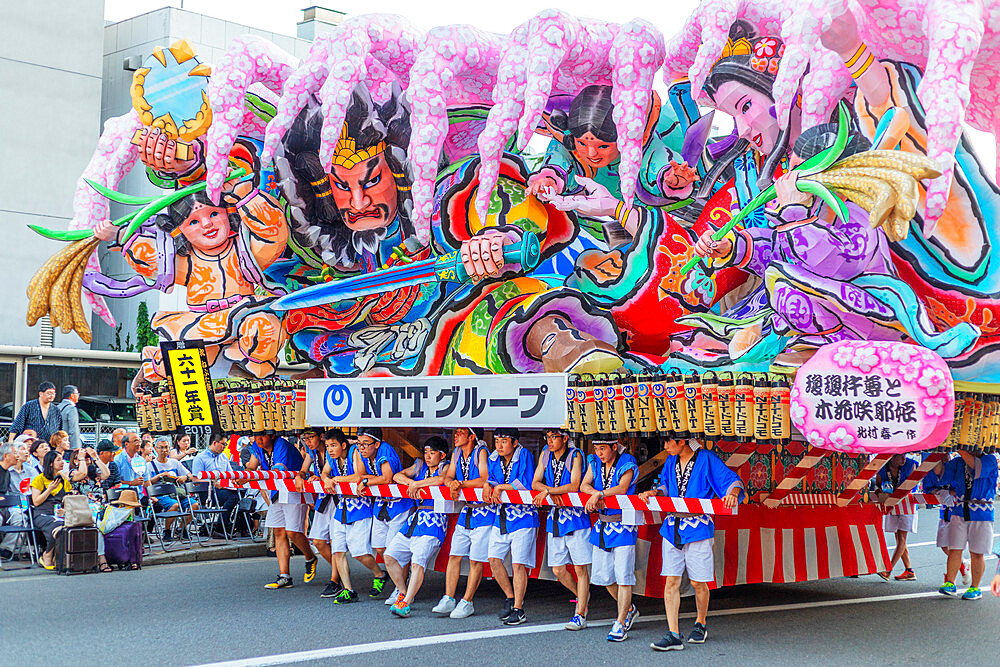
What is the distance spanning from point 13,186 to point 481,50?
1936 cm

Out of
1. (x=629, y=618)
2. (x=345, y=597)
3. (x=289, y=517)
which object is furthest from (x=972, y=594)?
(x=289, y=517)

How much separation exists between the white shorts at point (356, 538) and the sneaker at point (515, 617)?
1880 mm

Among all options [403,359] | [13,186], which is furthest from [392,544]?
[13,186]

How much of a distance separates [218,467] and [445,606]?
6970 millimetres

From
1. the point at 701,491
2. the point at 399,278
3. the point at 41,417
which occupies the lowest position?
the point at 701,491

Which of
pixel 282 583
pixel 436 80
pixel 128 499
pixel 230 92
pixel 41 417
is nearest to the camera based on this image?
pixel 436 80

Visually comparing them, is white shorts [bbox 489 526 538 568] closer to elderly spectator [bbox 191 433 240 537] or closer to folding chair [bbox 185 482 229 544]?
folding chair [bbox 185 482 229 544]

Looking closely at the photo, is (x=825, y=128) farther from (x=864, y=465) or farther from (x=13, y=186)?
(x=13, y=186)

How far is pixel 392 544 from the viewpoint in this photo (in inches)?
416

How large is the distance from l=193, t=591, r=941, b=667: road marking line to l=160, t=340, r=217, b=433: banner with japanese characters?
4472 mm

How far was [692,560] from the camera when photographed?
8.93 metres

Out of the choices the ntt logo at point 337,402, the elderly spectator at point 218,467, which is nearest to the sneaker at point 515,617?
the ntt logo at point 337,402

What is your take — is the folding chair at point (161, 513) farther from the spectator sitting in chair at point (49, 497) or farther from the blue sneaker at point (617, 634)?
the blue sneaker at point (617, 634)

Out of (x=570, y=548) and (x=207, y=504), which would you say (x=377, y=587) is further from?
(x=207, y=504)
